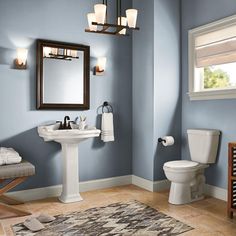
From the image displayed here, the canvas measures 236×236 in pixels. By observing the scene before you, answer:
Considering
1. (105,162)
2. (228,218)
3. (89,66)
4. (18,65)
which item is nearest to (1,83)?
(18,65)

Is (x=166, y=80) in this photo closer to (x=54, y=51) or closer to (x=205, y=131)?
(x=205, y=131)

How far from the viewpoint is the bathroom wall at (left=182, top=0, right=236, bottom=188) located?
330 cm

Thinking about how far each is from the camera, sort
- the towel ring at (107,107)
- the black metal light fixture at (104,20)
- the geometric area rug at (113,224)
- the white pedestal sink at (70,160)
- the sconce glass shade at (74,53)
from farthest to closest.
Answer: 1. the towel ring at (107,107)
2. the sconce glass shade at (74,53)
3. the white pedestal sink at (70,160)
4. the black metal light fixture at (104,20)
5. the geometric area rug at (113,224)

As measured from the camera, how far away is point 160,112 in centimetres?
379

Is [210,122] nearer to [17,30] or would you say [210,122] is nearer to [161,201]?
[161,201]

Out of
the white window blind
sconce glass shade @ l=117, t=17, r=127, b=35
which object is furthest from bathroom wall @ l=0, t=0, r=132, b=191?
the white window blind

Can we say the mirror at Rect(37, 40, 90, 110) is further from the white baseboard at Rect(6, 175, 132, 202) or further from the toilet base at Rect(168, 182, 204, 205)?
the toilet base at Rect(168, 182, 204, 205)

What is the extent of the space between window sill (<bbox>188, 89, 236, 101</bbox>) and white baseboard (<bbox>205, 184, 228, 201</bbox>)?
1.09 meters

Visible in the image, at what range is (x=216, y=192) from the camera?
3.48 meters

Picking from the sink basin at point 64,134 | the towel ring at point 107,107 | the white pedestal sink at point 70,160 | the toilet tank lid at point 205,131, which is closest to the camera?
the sink basin at point 64,134

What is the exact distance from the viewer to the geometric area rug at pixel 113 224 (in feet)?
8.25

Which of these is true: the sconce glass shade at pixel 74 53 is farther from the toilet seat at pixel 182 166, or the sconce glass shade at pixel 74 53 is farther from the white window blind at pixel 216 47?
the toilet seat at pixel 182 166

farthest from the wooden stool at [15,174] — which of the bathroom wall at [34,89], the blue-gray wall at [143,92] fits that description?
the blue-gray wall at [143,92]

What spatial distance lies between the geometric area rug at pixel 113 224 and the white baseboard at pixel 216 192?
0.89 meters
